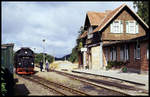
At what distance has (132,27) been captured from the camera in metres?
31.1

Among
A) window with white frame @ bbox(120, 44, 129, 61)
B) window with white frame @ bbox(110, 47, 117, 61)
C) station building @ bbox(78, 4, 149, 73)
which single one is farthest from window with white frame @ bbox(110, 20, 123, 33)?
window with white frame @ bbox(120, 44, 129, 61)

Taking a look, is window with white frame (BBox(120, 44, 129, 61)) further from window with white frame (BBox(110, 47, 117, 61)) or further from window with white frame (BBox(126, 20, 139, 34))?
window with white frame (BBox(126, 20, 139, 34))

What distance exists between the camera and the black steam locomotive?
26.5 m

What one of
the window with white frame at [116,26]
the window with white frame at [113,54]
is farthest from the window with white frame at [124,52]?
the window with white frame at [116,26]

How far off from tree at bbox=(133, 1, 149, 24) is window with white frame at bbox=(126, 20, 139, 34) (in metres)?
7.17

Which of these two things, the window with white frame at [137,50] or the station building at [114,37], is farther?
the station building at [114,37]

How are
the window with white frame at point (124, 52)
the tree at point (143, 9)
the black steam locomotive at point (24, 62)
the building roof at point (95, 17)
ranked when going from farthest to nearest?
the tree at point (143, 9) < the building roof at point (95, 17) < the black steam locomotive at point (24, 62) < the window with white frame at point (124, 52)

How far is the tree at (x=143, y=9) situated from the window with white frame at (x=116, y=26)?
8.65 meters

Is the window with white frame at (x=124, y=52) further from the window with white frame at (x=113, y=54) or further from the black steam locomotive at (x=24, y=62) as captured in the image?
the black steam locomotive at (x=24, y=62)

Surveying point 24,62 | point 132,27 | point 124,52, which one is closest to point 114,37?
point 132,27

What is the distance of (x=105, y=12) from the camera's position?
124 feet

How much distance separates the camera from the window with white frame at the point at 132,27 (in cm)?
3069

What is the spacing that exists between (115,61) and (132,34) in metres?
6.08

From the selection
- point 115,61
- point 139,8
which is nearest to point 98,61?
point 115,61
